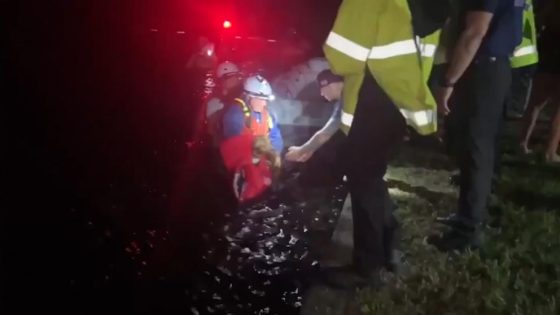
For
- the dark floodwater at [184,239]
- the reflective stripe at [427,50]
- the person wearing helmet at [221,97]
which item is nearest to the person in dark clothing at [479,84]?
the reflective stripe at [427,50]

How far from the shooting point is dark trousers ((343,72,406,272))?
4414mm

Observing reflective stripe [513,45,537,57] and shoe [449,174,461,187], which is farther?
shoe [449,174,461,187]

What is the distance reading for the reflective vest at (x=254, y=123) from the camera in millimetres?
6281

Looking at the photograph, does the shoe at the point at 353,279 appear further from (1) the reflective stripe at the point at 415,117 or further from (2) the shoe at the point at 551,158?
(2) the shoe at the point at 551,158

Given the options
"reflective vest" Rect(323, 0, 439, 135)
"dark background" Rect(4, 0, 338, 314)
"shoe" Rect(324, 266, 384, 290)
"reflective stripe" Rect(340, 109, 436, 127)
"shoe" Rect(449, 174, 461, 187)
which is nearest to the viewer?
"reflective vest" Rect(323, 0, 439, 135)

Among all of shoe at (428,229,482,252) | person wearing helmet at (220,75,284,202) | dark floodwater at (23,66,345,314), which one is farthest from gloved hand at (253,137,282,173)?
shoe at (428,229,482,252)

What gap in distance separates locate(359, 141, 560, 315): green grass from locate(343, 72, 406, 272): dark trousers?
349 mm

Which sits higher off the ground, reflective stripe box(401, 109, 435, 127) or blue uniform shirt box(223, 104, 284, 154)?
reflective stripe box(401, 109, 435, 127)

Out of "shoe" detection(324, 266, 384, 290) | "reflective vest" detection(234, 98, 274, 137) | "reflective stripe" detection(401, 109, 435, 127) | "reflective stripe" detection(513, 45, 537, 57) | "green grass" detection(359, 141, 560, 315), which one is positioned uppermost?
"reflective stripe" detection(513, 45, 537, 57)

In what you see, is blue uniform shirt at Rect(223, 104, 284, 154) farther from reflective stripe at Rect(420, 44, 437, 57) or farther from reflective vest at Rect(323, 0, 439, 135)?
reflective stripe at Rect(420, 44, 437, 57)

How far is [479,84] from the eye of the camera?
485cm

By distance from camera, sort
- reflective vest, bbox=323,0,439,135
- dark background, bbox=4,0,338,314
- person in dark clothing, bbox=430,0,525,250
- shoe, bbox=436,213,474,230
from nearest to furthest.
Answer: reflective vest, bbox=323,0,439,135
person in dark clothing, bbox=430,0,525,250
dark background, bbox=4,0,338,314
shoe, bbox=436,213,474,230

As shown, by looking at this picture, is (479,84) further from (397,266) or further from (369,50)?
(397,266)

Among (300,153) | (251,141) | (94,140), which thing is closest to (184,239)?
(300,153)
